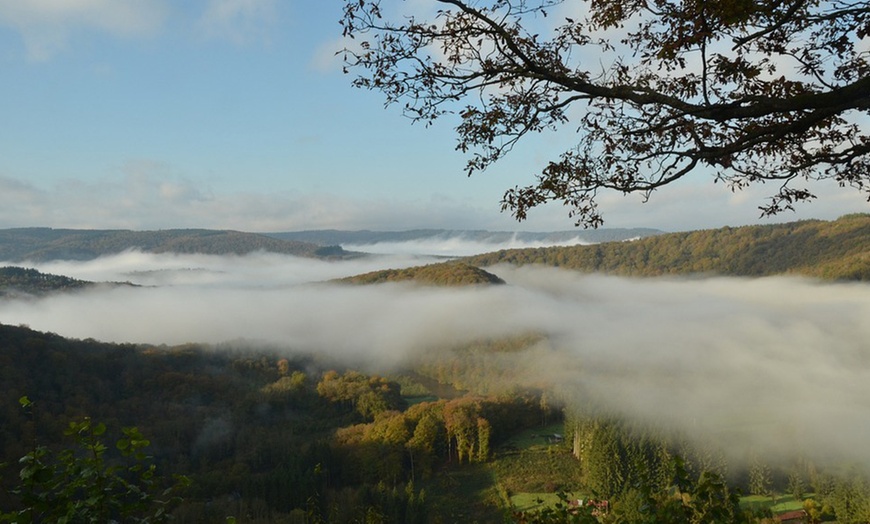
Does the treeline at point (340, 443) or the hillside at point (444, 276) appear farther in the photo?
the hillside at point (444, 276)

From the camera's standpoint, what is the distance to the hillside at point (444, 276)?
15512cm

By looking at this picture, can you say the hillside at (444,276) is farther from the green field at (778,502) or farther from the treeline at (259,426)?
the green field at (778,502)

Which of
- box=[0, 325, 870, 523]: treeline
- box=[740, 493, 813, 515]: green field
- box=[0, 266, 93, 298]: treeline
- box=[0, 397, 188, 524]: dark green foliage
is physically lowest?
box=[740, 493, 813, 515]: green field

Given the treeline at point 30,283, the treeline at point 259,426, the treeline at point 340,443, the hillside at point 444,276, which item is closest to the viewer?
the treeline at point 259,426

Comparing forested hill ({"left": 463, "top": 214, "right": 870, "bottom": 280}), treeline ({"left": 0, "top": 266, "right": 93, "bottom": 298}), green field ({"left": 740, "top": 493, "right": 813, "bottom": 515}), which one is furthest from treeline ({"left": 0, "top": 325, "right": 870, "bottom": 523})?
forested hill ({"left": 463, "top": 214, "right": 870, "bottom": 280})

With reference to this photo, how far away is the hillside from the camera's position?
155125 mm

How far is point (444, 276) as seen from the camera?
16438 cm

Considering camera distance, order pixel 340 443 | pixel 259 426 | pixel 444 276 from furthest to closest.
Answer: pixel 444 276
pixel 259 426
pixel 340 443

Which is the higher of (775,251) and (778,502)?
(775,251)

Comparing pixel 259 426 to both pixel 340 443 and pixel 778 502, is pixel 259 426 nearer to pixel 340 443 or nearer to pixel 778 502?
pixel 340 443

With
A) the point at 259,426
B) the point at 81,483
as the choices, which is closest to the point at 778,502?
the point at 259,426

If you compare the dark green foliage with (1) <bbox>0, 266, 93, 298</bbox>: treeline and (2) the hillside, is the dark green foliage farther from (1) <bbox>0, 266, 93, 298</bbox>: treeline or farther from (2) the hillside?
(1) <bbox>0, 266, 93, 298</bbox>: treeline

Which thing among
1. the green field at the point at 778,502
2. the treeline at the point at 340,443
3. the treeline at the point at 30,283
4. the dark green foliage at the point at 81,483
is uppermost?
the dark green foliage at the point at 81,483

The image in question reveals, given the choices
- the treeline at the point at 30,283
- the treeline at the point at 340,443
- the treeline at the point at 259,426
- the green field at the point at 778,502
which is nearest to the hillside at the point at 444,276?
the treeline at the point at 340,443
